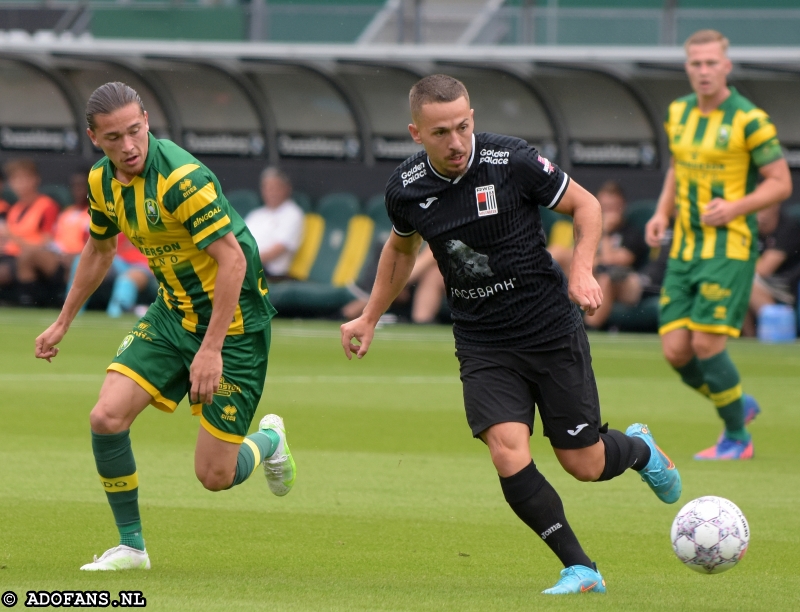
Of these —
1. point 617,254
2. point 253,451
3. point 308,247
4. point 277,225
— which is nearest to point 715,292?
point 253,451

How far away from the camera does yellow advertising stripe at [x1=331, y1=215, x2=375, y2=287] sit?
20.4 meters

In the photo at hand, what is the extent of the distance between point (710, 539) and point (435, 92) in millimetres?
1997

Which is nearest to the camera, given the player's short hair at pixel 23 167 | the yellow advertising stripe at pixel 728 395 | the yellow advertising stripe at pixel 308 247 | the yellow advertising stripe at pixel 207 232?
the yellow advertising stripe at pixel 207 232

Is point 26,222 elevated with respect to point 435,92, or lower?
lower

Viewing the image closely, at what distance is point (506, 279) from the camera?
18.2ft

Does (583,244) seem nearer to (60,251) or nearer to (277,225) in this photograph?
(277,225)

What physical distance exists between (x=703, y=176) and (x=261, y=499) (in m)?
3.76

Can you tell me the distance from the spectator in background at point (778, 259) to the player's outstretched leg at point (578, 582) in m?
12.8

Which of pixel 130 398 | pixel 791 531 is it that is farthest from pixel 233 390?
pixel 791 531

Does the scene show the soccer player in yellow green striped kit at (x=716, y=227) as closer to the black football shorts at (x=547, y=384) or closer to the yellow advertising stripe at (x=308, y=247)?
the black football shorts at (x=547, y=384)

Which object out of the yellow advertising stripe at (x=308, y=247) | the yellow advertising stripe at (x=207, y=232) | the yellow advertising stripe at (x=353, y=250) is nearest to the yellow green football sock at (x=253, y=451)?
the yellow advertising stripe at (x=207, y=232)

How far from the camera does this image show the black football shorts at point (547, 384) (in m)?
5.51

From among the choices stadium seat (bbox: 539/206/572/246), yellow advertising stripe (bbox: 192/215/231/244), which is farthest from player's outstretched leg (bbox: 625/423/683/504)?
stadium seat (bbox: 539/206/572/246)

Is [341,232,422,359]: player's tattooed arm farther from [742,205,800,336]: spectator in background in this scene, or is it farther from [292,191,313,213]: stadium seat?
[292,191,313,213]: stadium seat
